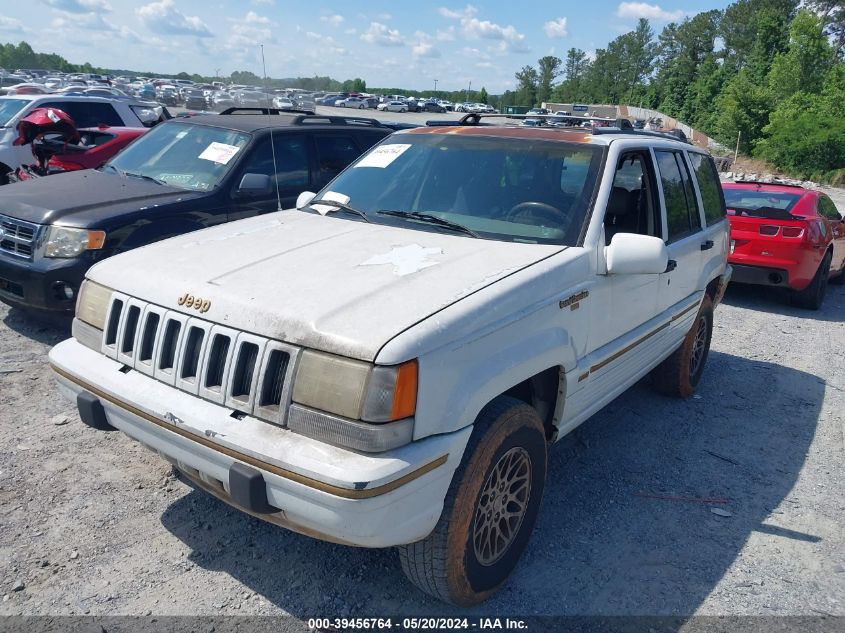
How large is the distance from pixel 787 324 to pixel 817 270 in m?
0.98

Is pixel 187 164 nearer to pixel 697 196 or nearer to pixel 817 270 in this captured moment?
pixel 697 196

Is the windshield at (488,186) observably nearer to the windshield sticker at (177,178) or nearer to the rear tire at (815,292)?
the windshield sticker at (177,178)

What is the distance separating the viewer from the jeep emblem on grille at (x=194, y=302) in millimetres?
2604

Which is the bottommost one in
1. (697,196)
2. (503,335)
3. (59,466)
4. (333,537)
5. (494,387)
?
(59,466)

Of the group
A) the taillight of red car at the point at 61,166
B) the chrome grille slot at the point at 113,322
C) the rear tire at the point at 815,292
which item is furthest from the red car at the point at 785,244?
the taillight of red car at the point at 61,166

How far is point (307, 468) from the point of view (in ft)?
7.25

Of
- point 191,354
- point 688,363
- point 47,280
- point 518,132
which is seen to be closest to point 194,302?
point 191,354

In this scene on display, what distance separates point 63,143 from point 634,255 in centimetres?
802

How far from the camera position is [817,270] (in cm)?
837

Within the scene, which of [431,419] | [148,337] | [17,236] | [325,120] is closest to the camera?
[431,419]

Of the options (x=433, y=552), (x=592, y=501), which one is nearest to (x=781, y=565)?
(x=592, y=501)

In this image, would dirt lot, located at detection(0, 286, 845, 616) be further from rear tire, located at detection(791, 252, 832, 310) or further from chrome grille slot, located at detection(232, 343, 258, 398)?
rear tire, located at detection(791, 252, 832, 310)

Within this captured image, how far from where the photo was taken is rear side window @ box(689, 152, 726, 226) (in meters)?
5.01

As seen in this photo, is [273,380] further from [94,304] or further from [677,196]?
[677,196]
